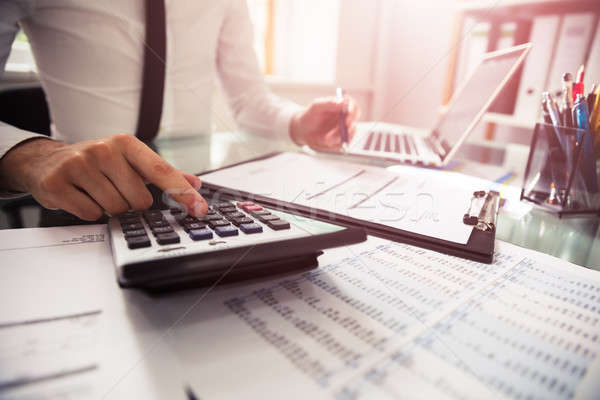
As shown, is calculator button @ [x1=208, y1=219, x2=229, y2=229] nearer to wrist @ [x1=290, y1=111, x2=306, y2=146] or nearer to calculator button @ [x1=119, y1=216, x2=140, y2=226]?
calculator button @ [x1=119, y1=216, x2=140, y2=226]

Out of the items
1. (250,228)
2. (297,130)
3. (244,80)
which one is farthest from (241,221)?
(244,80)

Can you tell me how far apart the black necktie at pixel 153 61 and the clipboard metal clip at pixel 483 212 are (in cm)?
58

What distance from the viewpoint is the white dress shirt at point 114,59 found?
61 cm

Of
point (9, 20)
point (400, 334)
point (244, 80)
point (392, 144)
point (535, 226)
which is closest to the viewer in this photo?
point (400, 334)

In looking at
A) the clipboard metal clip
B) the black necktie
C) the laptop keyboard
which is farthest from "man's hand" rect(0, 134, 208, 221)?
the laptop keyboard

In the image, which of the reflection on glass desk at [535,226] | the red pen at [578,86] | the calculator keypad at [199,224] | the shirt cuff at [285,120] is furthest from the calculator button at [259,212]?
the shirt cuff at [285,120]

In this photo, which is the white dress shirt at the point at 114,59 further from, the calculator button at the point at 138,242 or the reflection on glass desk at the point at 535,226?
the calculator button at the point at 138,242

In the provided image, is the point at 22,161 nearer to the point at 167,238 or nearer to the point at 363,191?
the point at 167,238

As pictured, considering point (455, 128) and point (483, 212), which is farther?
point (455, 128)

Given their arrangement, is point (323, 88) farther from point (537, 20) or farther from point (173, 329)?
point (173, 329)

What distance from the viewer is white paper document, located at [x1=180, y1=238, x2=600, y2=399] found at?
168mm

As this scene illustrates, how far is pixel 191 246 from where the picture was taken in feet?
0.81

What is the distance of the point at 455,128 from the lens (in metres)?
0.78

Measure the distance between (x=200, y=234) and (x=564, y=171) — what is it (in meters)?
0.44
